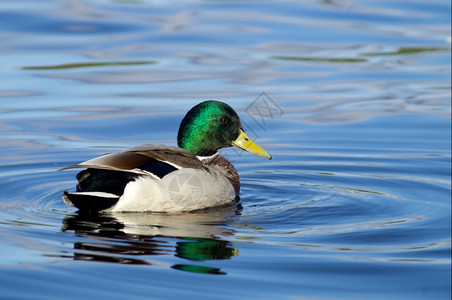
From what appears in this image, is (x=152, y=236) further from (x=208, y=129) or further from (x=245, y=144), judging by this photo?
(x=245, y=144)

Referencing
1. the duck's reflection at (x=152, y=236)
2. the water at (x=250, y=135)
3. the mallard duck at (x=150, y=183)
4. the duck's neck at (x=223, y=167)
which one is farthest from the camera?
the duck's neck at (x=223, y=167)

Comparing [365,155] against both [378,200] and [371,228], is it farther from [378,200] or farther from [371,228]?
[371,228]

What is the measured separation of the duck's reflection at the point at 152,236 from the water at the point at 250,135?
0.02m

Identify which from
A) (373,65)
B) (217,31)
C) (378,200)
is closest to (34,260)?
(378,200)

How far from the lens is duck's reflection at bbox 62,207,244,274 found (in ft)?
20.6

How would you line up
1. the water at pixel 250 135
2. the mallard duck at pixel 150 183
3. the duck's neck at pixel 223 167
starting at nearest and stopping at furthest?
the water at pixel 250 135 → the mallard duck at pixel 150 183 → the duck's neck at pixel 223 167

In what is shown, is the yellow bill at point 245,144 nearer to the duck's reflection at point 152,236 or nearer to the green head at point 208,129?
the green head at point 208,129

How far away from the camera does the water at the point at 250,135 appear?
6.04 meters

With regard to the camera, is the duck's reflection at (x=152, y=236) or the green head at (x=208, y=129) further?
the green head at (x=208, y=129)

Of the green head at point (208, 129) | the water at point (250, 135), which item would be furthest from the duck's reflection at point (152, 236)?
the green head at point (208, 129)

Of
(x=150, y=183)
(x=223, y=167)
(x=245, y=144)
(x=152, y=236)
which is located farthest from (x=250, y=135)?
(x=152, y=236)

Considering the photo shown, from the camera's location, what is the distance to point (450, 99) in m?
13.6

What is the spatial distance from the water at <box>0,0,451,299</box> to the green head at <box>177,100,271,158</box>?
529 mm

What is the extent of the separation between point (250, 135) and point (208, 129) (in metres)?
2.81
